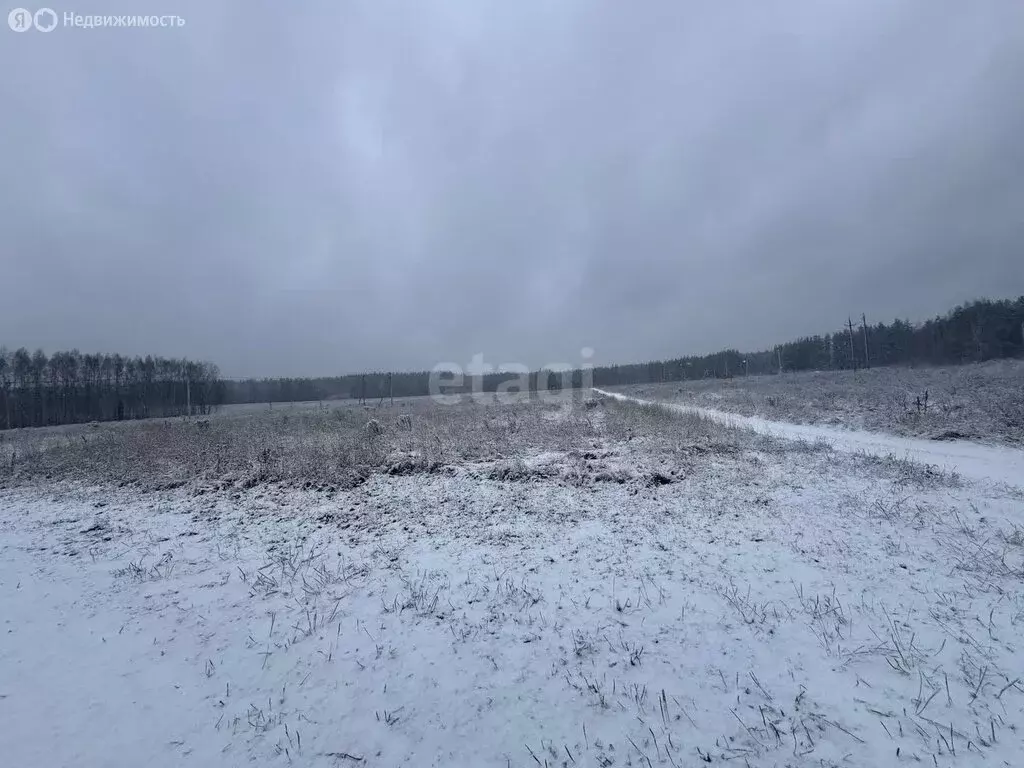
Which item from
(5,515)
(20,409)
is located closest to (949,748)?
(5,515)

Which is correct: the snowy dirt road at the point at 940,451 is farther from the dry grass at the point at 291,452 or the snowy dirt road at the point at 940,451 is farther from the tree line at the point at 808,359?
the tree line at the point at 808,359

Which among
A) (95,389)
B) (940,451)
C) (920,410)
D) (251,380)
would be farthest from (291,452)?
(251,380)

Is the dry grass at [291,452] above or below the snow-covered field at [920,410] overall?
below

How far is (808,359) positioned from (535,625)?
389ft

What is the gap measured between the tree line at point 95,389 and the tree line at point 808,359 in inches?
450

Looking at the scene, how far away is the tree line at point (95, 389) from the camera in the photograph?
203 feet

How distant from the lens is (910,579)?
5.84 meters

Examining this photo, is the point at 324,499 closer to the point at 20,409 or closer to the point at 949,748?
the point at 949,748

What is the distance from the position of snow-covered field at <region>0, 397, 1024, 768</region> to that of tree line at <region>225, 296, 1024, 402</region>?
6533cm

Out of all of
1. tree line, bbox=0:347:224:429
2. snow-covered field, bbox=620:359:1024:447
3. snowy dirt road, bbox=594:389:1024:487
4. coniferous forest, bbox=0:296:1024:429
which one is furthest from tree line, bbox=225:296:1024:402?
snowy dirt road, bbox=594:389:1024:487

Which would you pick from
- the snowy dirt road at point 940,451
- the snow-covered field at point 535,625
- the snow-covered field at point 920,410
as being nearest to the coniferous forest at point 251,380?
the snow-covered field at point 920,410

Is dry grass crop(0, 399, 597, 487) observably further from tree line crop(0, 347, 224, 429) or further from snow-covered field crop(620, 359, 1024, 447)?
tree line crop(0, 347, 224, 429)

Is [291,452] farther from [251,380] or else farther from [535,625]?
[251,380]

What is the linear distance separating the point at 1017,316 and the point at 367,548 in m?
101
